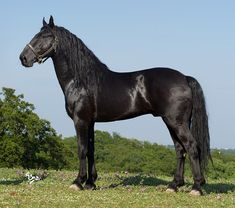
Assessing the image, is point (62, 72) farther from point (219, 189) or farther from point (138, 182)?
point (219, 189)

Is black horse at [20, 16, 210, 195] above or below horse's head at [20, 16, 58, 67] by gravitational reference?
below

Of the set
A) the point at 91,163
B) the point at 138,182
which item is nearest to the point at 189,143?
the point at 91,163

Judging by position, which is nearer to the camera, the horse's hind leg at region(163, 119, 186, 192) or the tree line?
the horse's hind leg at region(163, 119, 186, 192)

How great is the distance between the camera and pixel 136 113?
34.4 ft

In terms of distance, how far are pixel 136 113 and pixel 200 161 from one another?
1.74 meters

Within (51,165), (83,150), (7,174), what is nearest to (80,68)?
(83,150)

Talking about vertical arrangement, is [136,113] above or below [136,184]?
above

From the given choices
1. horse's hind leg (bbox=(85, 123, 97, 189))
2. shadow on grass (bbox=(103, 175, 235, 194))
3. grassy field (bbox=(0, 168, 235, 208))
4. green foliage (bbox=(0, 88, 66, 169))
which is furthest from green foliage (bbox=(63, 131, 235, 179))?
horse's hind leg (bbox=(85, 123, 97, 189))

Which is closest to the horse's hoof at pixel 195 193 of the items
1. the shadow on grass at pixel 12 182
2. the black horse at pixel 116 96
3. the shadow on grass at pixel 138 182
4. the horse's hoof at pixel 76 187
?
the black horse at pixel 116 96

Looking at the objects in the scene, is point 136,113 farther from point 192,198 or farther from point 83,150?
point 192,198

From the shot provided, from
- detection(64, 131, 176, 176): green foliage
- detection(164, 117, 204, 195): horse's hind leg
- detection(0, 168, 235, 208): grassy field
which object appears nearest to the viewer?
detection(0, 168, 235, 208): grassy field

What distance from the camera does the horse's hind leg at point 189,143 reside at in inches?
391

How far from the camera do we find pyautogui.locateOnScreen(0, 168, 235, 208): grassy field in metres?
8.42

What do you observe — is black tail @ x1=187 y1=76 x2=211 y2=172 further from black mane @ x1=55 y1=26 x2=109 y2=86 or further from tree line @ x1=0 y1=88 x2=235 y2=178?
tree line @ x1=0 y1=88 x2=235 y2=178
